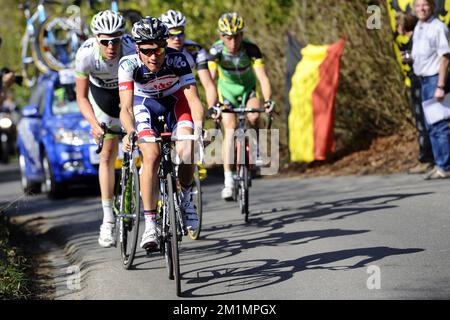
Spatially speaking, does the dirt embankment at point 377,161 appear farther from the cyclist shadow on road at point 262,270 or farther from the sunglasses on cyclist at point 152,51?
the sunglasses on cyclist at point 152,51

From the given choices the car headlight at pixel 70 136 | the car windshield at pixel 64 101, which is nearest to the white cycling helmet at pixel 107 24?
the car headlight at pixel 70 136

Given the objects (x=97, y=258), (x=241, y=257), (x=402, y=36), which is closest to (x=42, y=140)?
(x=402, y=36)

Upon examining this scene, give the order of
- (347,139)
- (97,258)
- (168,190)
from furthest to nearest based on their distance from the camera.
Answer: (347,139) → (97,258) → (168,190)

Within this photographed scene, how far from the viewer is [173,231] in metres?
7.75

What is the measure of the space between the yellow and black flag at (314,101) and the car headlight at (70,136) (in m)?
3.27

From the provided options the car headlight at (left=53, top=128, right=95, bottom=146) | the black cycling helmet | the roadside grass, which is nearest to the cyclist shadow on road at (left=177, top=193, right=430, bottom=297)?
the roadside grass

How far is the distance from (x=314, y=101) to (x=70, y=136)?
371cm

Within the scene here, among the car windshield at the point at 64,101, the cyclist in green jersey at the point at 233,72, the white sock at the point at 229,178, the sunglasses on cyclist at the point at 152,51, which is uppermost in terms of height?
the sunglasses on cyclist at the point at 152,51

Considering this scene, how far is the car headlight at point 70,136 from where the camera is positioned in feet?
51.1

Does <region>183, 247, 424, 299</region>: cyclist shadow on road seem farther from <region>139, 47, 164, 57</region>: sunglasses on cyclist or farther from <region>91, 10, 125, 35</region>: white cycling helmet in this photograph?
<region>91, 10, 125, 35</region>: white cycling helmet

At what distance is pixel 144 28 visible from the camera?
8398mm

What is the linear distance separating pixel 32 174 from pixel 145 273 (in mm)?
8776

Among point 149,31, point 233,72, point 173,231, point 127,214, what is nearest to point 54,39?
point 233,72

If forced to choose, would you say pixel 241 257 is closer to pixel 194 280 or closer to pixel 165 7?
pixel 194 280
